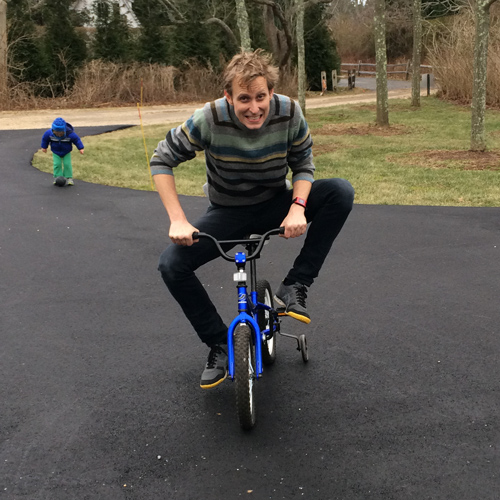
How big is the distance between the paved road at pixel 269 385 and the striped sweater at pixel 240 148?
118 cm

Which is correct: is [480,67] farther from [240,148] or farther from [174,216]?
[174,216]

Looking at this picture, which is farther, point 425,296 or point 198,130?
point 425,296

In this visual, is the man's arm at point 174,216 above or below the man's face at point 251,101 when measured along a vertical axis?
below

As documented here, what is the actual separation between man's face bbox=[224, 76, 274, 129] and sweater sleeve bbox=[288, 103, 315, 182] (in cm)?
28

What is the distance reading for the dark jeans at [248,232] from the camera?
3.65 meters

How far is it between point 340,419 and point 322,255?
3.13ft

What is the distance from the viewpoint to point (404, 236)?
24.0 ft

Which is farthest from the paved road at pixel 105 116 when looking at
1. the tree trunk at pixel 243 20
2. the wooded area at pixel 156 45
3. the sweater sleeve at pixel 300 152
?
the sweater sleeve at pixel 300 152

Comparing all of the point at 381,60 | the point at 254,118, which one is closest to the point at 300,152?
the point at 254,118

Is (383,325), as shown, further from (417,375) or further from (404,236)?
(404,236)

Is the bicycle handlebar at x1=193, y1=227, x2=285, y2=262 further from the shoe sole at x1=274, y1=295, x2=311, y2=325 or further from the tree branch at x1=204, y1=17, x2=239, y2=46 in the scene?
the tree branch at x1=204, y1=17, x2=239, y2=46

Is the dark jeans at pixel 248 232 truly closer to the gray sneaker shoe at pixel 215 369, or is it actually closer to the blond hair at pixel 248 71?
the gray sneaker shoe at pixel 215 369

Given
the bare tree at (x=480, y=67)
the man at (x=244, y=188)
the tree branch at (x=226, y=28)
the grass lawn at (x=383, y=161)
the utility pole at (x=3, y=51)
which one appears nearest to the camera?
the man at (x=244, y=188)

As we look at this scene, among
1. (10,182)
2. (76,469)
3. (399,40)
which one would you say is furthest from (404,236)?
(399,40)
